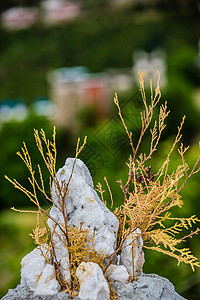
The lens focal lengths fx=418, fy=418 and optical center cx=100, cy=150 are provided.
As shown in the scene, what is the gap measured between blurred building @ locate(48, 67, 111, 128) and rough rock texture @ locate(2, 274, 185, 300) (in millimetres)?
4829

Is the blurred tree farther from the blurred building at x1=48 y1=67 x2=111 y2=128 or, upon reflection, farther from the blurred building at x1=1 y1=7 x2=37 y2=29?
the blurred building at x1=48 y1=67 x2=111 y2=128

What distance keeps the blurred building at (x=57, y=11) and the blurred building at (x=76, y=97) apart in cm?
520

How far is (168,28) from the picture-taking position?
10.8m

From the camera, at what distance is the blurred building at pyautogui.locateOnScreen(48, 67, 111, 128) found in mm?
5684

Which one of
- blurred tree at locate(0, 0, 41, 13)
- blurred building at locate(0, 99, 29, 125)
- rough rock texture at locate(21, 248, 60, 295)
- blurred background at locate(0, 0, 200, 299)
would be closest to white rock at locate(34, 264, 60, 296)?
rough rock texture at locate(21, 248, 60, 295)

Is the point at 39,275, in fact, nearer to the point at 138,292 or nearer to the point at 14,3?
the point at 138,292

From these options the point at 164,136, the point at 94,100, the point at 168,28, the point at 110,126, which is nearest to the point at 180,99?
the point at 164,136

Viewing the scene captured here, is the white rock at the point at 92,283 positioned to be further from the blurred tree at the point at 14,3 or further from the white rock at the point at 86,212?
the blurred tree at the point at 14,3

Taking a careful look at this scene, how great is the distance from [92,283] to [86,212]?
110mm

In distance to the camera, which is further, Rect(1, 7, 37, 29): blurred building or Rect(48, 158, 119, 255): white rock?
Rect(1, 7, 37, 29): blurred building

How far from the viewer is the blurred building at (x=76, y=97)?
5.68 m

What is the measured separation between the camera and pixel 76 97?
6188 millimetres

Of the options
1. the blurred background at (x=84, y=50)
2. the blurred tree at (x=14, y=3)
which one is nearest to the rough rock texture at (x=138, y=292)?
the blurred background at (x=84, y=50)

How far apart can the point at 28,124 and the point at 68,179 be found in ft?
12.7
